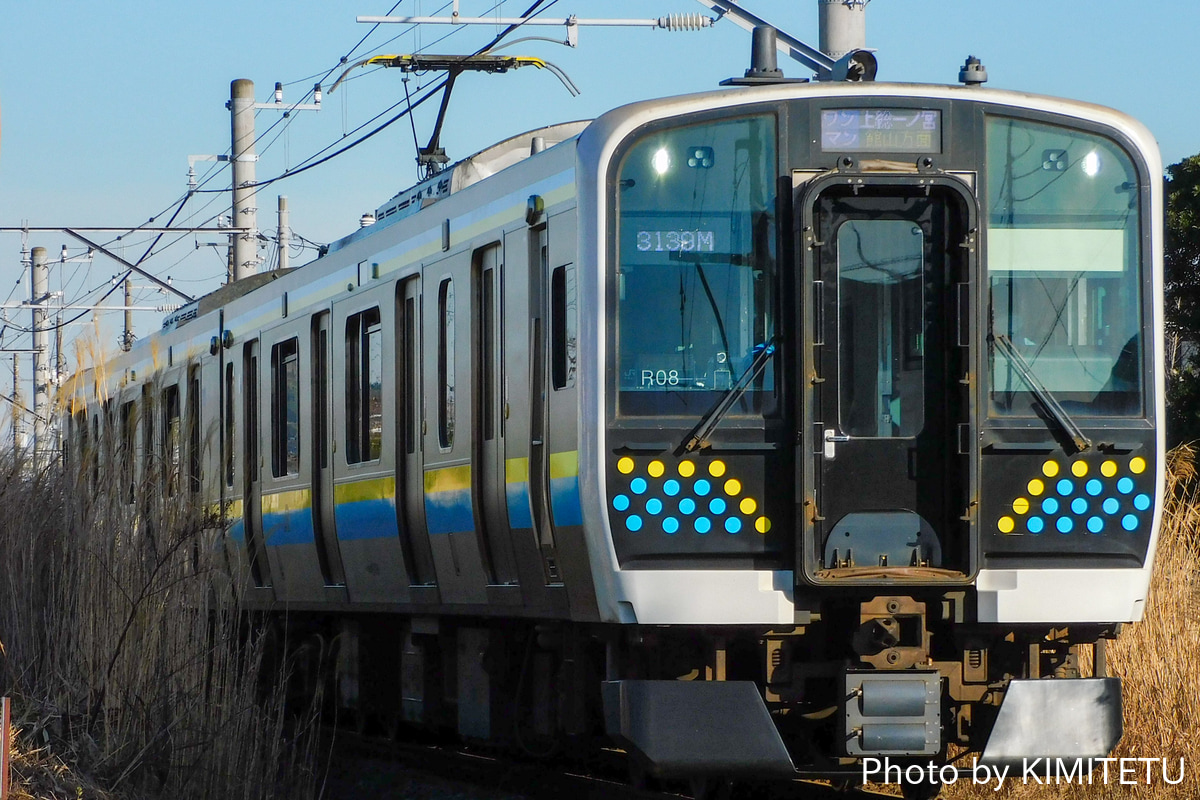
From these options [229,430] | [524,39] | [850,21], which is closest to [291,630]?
[229,430]

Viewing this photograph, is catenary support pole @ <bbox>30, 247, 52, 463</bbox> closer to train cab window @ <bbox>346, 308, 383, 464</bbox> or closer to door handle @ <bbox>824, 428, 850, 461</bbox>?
train cab window @ <bbox>346, 308, 383, 464</bbox>

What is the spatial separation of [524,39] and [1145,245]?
8.23 meters

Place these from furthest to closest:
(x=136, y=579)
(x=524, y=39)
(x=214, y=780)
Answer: (x=524, y=39) → (x=136, y=579) → (x=214, y=780)

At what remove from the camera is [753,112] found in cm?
759

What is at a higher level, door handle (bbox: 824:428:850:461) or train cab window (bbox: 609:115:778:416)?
train cab window (bbox: 609:115:778:416)

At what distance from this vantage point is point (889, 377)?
7.50 meters

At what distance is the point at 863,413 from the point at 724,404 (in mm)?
557

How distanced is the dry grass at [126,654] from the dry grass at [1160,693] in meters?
3.40

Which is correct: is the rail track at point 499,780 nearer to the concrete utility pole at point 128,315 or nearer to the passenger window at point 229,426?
the passenger window at point 229,426

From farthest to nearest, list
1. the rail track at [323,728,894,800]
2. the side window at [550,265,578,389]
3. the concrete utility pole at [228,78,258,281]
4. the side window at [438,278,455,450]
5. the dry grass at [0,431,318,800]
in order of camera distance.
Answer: the concrete utility pole at [228,78,258,281]
the side window at [438,278,455,450]
the rail track at [323,728,894,800]
the dry grass at [0,431,318,800]
the side window at [550,265,578,389]

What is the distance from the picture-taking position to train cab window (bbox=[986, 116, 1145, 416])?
7574 mm

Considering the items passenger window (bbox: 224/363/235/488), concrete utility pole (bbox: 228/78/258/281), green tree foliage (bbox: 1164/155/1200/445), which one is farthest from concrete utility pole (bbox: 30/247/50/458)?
passenger window (bbox: 224/363/235/488)

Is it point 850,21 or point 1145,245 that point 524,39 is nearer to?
point 850,21

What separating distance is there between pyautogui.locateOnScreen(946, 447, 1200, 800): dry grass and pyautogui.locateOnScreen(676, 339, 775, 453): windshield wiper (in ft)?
8.84
